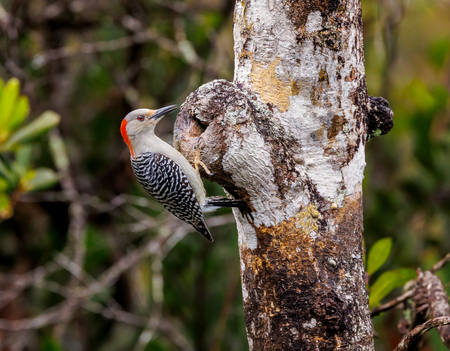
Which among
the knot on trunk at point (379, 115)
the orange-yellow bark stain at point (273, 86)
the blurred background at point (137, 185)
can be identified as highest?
the orange-yellow bark stain at point (273, 86)

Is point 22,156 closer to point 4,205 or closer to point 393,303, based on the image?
point 4,205

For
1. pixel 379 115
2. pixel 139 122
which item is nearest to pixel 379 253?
pixel 379 115

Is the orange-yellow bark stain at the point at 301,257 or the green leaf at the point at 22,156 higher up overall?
the orange-yellow bark stain at the point at 301,257

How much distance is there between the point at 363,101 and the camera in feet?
5.23

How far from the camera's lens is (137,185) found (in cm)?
462

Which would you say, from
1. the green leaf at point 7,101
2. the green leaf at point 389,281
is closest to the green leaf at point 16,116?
the green leaf at point 7,101

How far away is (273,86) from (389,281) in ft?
3.53

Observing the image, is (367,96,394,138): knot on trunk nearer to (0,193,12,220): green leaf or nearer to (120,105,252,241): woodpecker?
Result: (120,105,252,241): woodpecker

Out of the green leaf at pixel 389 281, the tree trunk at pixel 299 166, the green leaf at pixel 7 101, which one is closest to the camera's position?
the tree trunk at pixel 299 166

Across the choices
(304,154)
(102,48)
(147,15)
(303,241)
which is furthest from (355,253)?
(147,15)

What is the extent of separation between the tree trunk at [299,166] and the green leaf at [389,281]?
63 centimetres

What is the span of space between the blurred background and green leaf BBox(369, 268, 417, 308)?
1.59 m

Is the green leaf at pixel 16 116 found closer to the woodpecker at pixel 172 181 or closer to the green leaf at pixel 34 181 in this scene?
the green leaf at pixel 34 181

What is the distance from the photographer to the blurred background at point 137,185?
372cm
